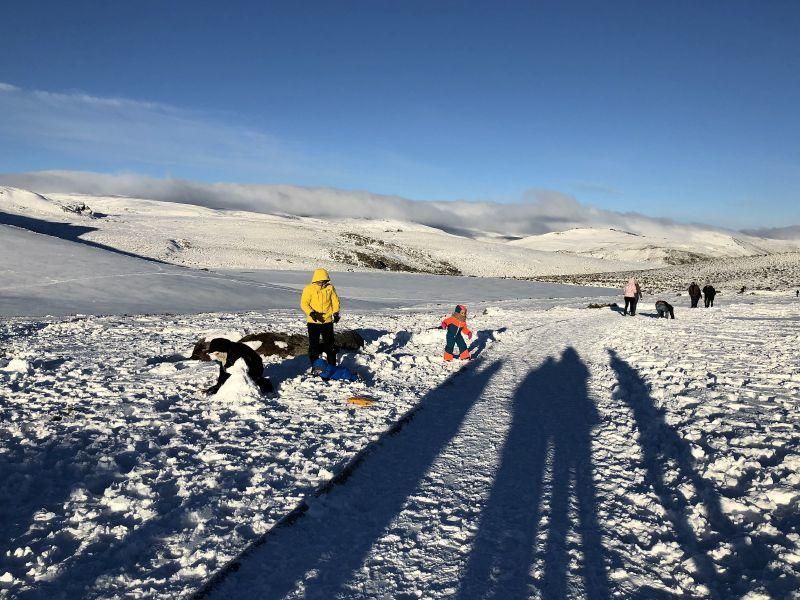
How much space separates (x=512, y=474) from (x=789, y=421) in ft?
13.9

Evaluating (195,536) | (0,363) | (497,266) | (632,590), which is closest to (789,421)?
(632,590)

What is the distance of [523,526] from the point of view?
4.45 metres

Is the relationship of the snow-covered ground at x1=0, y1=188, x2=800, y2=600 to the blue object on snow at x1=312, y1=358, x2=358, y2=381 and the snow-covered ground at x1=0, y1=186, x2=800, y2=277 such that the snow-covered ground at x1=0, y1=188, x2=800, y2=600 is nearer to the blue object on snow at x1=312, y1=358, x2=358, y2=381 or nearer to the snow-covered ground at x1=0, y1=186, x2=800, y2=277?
the blue object on snow at x1=312, y1=358, x2=358, y2=381

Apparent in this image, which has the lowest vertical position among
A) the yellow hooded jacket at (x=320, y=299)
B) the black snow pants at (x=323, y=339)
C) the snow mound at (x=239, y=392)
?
the snow mound at (x=239, y=392)

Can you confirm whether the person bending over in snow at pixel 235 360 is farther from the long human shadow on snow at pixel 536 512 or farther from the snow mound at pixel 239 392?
the long human shadow on snow at pixel 536 512

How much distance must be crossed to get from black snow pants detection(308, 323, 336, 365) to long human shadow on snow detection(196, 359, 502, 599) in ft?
10.3

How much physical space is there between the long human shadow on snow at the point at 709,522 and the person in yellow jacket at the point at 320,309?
546cm

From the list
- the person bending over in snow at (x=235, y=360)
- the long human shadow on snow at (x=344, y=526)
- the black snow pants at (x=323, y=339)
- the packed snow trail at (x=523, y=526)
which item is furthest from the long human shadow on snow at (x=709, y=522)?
the person bending over in snow at (x=235, y=360)

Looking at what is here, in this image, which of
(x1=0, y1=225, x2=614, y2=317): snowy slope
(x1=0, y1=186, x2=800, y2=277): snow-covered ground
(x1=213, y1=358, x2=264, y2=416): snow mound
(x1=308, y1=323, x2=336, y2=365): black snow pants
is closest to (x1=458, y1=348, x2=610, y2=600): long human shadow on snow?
(x1=308, y1=323, x2=336, y2=365): black snow pants

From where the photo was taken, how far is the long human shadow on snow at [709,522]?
3.72 metres

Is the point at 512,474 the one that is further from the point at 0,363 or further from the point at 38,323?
the point at 38,323

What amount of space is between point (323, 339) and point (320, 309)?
0.64m

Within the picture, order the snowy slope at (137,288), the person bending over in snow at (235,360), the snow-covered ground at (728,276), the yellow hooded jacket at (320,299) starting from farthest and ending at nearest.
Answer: the snow-covered ground at (728,276), the snowy slope at (137,288), the yellow hooded jacket at (320,299), the person bending over in snow at (235,360)

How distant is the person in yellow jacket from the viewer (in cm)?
947
